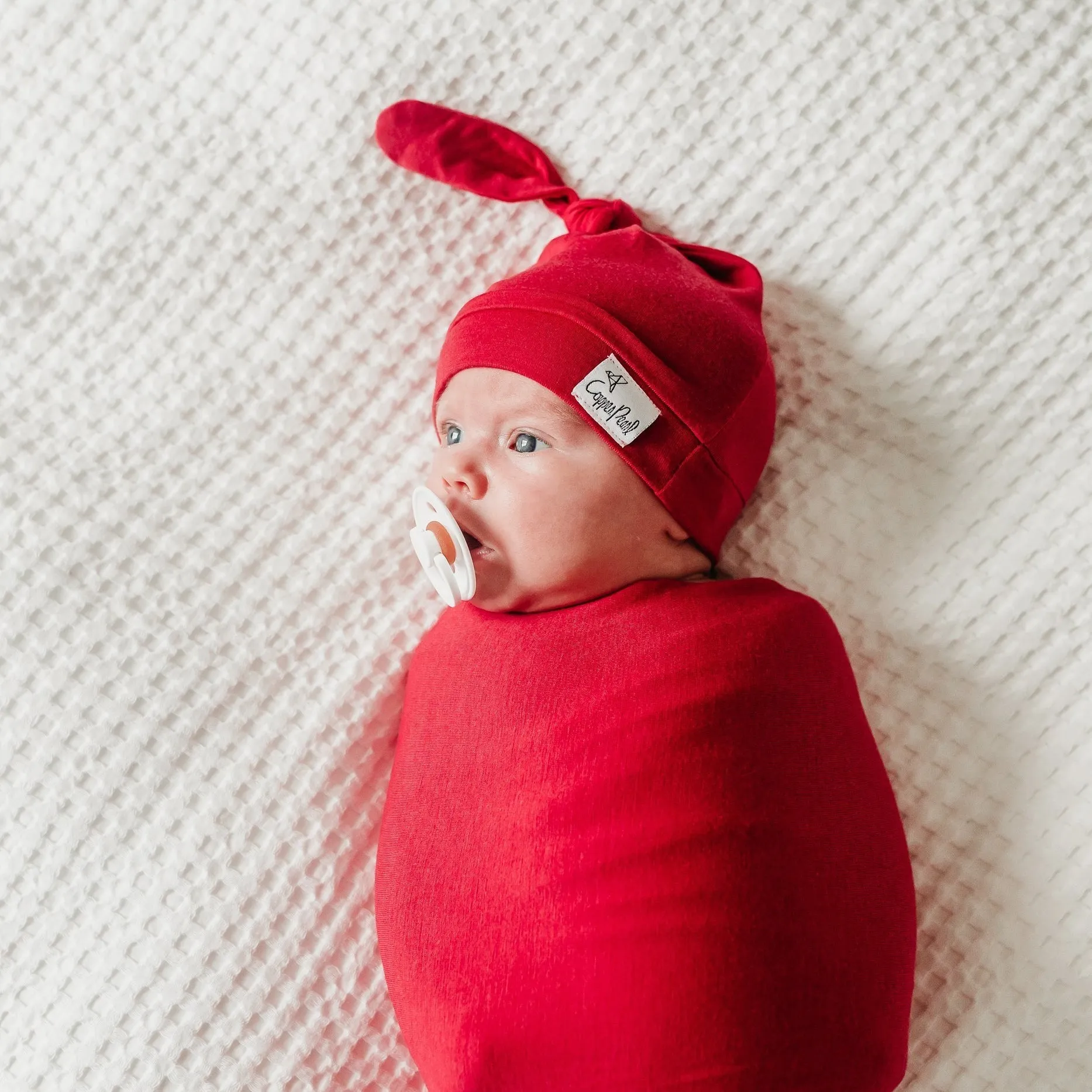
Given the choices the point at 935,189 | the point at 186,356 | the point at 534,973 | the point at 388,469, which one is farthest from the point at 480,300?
the point at 534,973

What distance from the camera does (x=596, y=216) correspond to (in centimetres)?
108

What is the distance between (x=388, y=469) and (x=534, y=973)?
548 millimetres

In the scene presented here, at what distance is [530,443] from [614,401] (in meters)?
0.08

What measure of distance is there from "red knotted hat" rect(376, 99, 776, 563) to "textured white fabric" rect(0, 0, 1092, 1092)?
111 mm

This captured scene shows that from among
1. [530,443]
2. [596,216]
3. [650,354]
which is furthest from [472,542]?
[596,216]

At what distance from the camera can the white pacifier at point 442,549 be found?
92cm

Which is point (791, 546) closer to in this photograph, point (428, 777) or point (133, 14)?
point (428, 777)

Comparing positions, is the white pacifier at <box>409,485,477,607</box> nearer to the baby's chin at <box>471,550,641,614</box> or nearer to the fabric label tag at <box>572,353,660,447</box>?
the baby's chin at <box>471,550,641,614</box>

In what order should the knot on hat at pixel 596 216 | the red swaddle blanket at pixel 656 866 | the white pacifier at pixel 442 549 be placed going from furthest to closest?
the knot on hat at pixel 596 216 < the white pacifier at pixel 442 549 < the red swaddle blanket at pixel 656 866

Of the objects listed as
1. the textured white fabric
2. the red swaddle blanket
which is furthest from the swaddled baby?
the textured white fabric

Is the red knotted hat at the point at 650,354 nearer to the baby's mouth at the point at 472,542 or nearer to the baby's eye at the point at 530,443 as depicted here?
the baby's eye at the point at 530,443

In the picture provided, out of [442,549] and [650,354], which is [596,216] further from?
[442,549]

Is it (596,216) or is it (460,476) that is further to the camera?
(596,216)

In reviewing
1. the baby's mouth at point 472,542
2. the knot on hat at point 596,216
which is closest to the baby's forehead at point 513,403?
the baby's mouth at point 472,542
